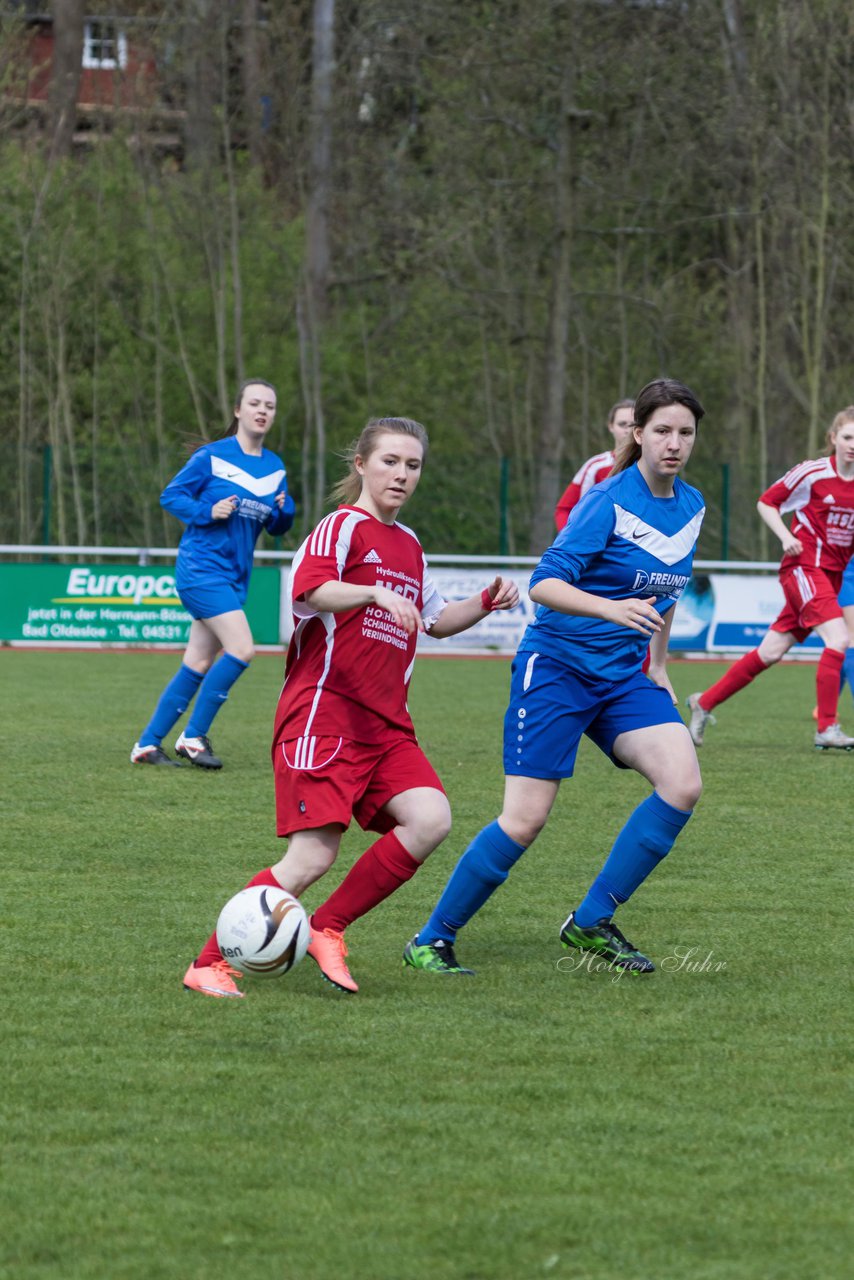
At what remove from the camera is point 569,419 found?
26.7 meters

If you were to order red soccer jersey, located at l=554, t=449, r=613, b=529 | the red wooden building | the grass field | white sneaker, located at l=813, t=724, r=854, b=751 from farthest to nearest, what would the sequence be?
the red wooden building
white sneaker, located at l=813, t=724, r=854, b=751
red soccer jersey, located at l=554, t=449, r=613, b=529
the grass field

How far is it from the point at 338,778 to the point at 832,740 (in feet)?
21.7

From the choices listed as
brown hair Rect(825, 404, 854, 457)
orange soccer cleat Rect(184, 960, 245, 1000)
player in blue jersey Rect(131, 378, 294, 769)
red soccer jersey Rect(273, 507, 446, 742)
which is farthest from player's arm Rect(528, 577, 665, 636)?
brown hair Rect(825, 404, 854, 457)

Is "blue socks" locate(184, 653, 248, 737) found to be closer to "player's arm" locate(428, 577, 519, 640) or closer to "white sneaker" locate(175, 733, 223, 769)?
"white sneaker" locate(175, 733, 223, 769)

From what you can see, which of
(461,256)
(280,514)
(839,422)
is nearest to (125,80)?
(461,256)

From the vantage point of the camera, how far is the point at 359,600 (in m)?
4.57

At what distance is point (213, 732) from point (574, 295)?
14.3m

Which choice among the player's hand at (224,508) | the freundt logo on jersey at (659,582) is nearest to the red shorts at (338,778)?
the freundt logo on jersey at (659,582)

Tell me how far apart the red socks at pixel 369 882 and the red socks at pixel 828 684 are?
592 centimetres

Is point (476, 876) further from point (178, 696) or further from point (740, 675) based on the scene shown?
point (740, 675)

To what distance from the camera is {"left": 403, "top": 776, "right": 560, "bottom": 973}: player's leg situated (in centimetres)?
505

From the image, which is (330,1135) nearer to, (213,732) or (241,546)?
(241,546)

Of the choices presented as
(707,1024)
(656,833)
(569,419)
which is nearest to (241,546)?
(656,833)

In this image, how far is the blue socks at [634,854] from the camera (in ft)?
16.7
